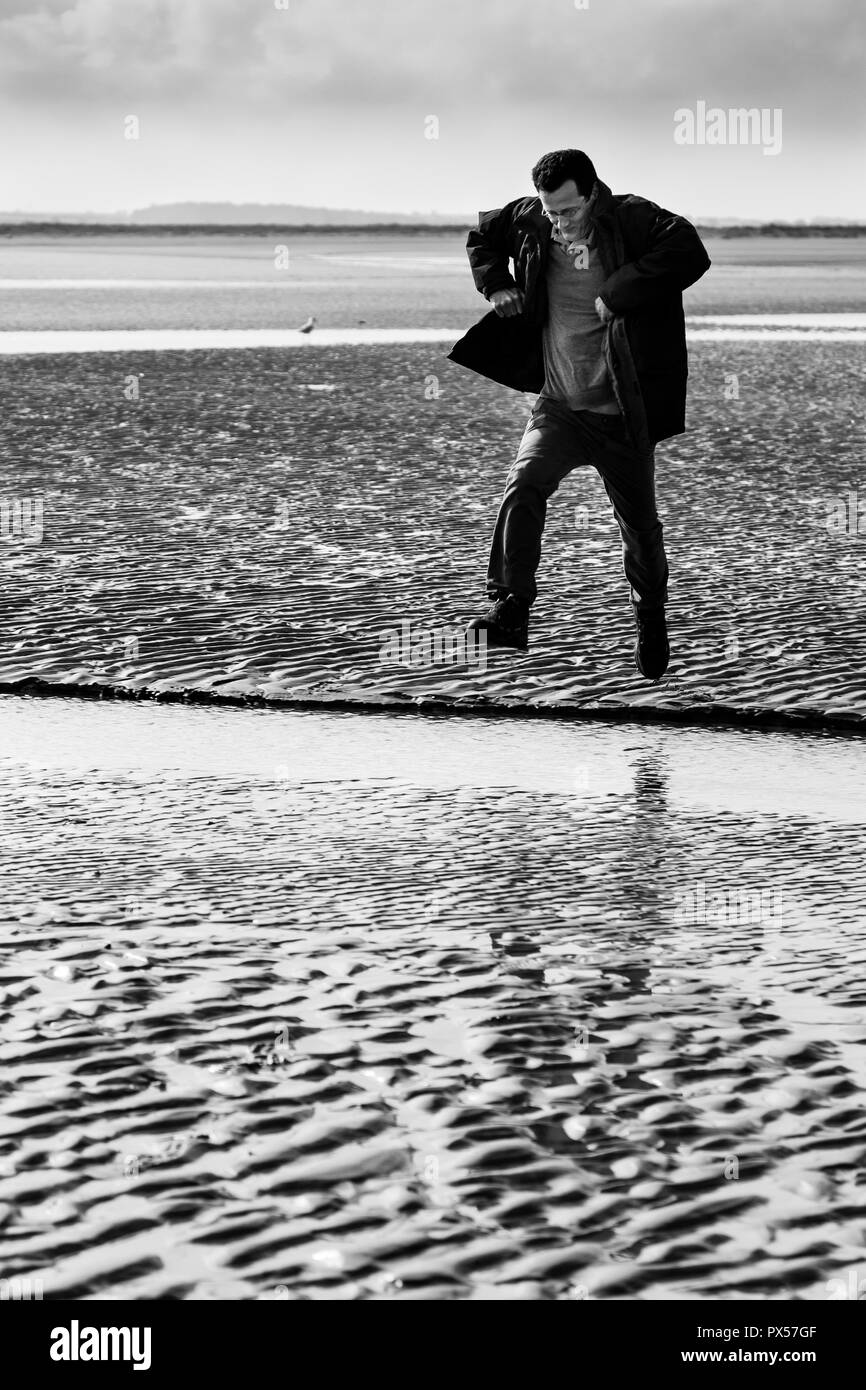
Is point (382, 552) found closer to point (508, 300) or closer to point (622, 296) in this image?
point (508, 300)

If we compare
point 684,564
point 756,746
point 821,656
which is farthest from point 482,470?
point 756,746

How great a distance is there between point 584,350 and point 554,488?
430 millimetres

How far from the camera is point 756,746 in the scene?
583 cm

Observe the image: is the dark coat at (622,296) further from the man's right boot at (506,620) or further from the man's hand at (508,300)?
the man's right boot at (506,620)

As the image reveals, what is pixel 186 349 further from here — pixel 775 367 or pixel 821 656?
pixel 821 656

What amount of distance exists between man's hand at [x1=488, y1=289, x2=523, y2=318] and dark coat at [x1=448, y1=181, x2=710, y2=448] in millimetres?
27

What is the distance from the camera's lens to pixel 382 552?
28.8ft

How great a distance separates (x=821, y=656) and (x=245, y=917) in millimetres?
3083

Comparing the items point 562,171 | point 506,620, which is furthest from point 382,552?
point 562,171

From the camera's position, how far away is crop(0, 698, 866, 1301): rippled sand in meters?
2.76

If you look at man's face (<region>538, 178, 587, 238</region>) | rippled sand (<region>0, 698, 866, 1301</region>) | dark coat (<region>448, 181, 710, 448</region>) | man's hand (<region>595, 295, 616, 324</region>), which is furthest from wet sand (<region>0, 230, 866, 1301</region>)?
man's face (<region>538, 178, 587, 238</region>)

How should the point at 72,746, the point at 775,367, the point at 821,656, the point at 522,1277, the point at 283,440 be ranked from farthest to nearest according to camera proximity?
Result: 1. the point at 775,367
2. the point at 283,440
3. the point at 821,656
4. the point at 72,746
5. the point at 522,1277

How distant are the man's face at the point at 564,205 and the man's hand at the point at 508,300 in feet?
0.77

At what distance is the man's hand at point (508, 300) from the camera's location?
6.29 metres
